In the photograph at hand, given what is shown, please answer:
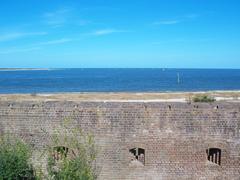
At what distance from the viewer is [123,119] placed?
11984 mm

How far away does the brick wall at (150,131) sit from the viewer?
11906 mm

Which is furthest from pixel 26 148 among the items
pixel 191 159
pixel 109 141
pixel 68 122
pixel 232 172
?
pixel 232 172

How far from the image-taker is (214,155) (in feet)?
40.0

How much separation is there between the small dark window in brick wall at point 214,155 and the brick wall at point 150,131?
0.47 feet

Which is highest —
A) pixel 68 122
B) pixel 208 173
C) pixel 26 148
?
pixel 68 122

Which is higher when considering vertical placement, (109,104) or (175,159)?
(109,104)

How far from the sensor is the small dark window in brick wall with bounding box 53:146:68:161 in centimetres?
1198

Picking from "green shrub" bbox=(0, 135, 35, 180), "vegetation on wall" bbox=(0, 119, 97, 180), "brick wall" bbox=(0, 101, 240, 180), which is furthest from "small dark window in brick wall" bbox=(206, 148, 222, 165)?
"green shrub" bbox=(0, 135, 35, 180)

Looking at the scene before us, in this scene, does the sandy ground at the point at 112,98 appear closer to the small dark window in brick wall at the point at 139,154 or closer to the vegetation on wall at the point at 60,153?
the small dark window in brick wall at the point at 139,154

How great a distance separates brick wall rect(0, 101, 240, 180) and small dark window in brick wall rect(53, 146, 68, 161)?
485 millimetres

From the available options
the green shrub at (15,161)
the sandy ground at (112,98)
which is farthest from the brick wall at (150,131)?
the sandy ground at (112,98)

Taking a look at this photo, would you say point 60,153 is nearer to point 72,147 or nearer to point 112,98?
point 72,147

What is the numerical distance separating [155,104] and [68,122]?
315 centimetres

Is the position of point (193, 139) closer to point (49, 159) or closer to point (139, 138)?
point (139, 138)
